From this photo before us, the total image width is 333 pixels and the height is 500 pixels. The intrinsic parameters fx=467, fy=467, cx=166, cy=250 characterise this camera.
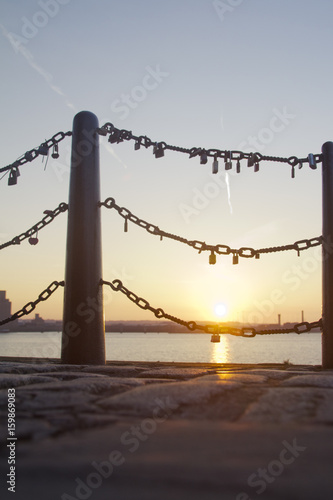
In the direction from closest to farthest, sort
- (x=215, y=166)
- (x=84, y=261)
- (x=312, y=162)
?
(x=84, y=261), (x=312, y=162), (x=215, y=166)

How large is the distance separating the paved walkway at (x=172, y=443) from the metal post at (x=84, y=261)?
2302 millimetres

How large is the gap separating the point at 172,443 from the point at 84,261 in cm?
333

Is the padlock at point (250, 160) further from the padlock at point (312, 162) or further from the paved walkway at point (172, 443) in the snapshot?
the paved walkway at point (172, 443)

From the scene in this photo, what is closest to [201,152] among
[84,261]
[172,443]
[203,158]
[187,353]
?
[203,158]

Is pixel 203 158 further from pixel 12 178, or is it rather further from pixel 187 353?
pixel 187 353

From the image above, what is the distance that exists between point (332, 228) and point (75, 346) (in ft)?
A: 8.99

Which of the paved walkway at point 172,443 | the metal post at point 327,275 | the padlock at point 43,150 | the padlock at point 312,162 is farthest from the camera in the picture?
the padlock at point 43,150

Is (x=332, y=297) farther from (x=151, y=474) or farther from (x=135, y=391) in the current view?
(x=151, y=474)

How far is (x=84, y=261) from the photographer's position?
14.8 feet

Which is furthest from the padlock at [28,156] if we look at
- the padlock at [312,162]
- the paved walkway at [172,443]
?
the paved walkway at [172,443]

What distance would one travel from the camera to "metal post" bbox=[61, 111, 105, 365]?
4.39 meters

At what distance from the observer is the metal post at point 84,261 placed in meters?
4.39

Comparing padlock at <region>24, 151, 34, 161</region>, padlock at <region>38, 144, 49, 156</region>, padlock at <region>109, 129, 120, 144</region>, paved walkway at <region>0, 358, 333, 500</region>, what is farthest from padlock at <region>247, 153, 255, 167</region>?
paved walkway at <region>0, 358, 333, 500</region>

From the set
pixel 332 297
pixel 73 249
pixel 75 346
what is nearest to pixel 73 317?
pixel 75 346
